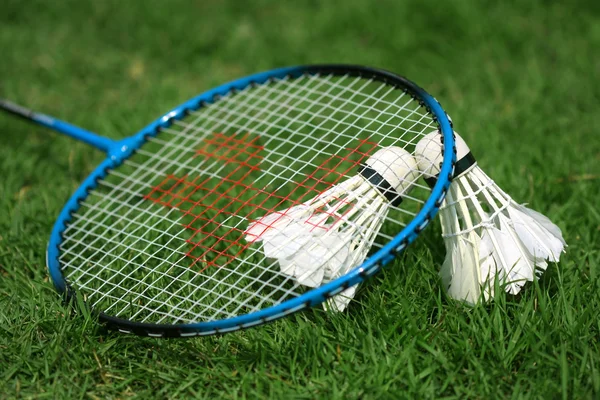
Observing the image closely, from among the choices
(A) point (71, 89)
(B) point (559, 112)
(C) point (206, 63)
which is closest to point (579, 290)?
(B) point (559, 112)

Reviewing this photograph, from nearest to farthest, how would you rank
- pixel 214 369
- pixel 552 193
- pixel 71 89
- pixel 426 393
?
pixel 426 393 < pixel 214 369 < pixel 552 193 < pixel 71 89

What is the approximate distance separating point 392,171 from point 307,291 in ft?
1.83

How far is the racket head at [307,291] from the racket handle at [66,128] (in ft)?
0.39

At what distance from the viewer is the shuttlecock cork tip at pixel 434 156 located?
213cm

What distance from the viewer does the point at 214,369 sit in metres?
2.12

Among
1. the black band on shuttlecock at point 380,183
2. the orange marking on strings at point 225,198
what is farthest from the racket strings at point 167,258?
the black band on shuttlecock at point 380,183

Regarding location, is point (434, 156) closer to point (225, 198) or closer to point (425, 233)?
point (425, 233)

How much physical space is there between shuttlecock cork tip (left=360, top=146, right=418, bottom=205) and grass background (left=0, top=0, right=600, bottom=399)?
1.22ft

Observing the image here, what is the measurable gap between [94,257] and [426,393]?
4.83 ft

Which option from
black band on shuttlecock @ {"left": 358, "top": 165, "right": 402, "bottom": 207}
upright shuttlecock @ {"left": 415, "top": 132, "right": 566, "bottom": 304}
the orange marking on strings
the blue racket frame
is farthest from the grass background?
the orange marking on strings

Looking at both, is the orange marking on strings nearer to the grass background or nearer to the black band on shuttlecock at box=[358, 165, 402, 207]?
the black band on shuttlecock at box=[358, 165, 402, 207]

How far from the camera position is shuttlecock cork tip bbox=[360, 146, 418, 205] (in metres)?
2.16

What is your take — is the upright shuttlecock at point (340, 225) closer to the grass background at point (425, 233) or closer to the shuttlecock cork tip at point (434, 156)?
the shuttlecock cork tip at point (434, 156)

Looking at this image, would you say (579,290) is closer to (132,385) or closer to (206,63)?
(132,385)
